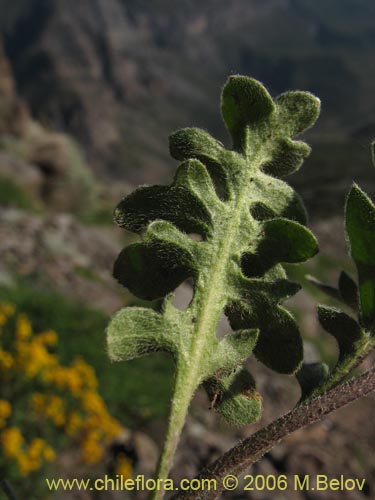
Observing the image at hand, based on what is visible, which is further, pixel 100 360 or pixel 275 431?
pixel 100 360

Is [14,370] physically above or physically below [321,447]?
above

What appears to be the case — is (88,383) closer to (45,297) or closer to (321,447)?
(45,297)

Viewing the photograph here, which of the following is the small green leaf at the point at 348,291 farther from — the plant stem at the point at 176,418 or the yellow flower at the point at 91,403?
the yellow flower at the point at 91,403

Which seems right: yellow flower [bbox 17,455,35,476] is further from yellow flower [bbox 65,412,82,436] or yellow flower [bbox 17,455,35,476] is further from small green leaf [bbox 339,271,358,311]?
small green leaf [bbox 339,271,358,311]

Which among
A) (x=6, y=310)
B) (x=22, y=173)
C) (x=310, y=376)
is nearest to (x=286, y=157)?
(x=310, y=376)

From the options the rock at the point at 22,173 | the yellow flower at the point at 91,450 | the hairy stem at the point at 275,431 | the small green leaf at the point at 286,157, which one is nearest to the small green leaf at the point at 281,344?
the hairy stem at the point at 275,431

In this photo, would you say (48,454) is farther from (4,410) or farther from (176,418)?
(176,418)

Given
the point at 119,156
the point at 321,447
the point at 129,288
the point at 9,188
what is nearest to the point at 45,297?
the point at 321,447
